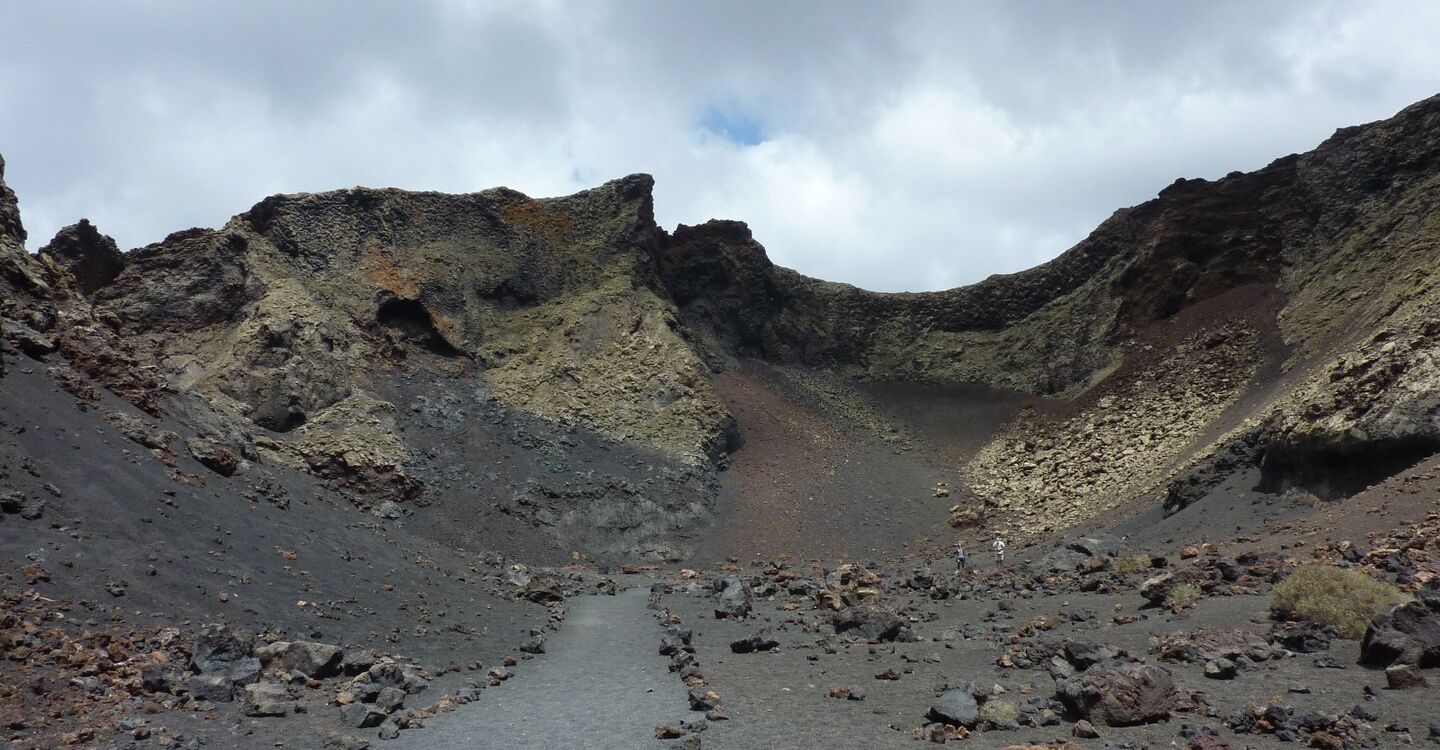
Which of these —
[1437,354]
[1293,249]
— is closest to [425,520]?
[1437,354]

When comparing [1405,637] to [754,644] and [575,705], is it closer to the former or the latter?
[754,644]

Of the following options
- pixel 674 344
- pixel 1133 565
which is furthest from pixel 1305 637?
pixel 674 344

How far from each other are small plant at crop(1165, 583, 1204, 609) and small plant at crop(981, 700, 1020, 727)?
20.5 feet

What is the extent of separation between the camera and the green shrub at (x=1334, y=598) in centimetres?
977

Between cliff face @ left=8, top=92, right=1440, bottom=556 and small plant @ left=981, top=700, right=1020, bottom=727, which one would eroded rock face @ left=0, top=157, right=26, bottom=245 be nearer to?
cliff face @ left=8, top=92, right=1440, bottom=556

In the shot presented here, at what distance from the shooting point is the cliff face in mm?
22672

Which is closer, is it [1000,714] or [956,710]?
[1000,714]

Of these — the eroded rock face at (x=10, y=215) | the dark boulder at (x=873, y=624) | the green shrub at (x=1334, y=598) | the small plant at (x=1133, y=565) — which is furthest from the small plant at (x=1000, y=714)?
the eroded rock face at (x=10, y=215)

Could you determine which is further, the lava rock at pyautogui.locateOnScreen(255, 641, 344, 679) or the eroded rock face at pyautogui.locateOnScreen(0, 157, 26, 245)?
the eroded rock face at pyautogui.locateOnScreen(0, 157, 26, 245)

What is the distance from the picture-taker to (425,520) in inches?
1196

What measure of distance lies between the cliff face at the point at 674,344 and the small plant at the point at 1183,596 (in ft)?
29.9

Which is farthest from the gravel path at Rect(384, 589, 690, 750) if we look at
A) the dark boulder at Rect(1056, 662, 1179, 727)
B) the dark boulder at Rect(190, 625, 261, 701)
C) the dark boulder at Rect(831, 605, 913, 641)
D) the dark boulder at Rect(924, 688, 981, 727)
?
the dark boulder at Rect(1056, 662, 1179, 727)

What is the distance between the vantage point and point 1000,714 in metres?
8.36

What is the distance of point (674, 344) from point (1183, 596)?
3424cm
